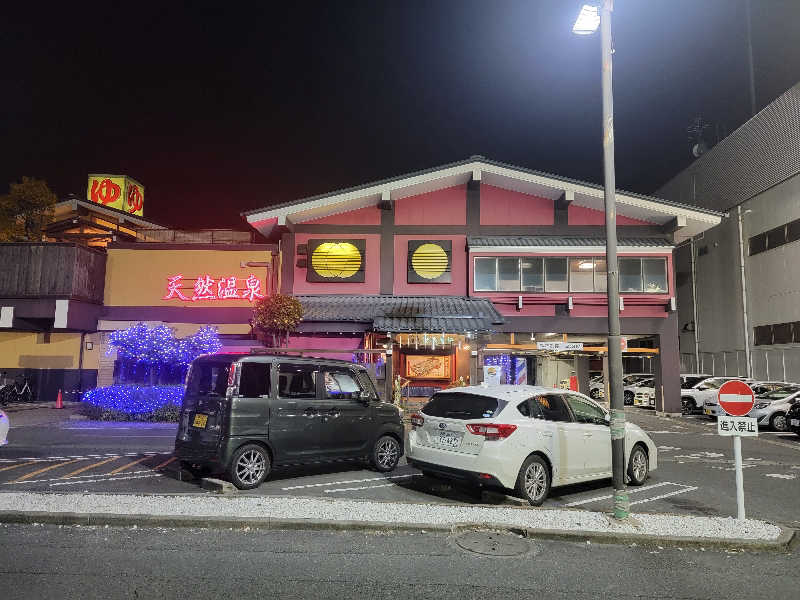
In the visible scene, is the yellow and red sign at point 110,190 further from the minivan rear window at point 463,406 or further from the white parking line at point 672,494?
the white parking line at point 672,494

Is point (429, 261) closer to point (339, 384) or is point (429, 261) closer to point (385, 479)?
point (339, 384)

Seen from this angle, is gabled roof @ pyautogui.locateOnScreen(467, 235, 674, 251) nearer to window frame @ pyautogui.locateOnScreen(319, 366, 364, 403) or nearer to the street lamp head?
window frame @ pyautogui.locateOnScreen(319, 366, 364, 403)

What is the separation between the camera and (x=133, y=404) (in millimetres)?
17719

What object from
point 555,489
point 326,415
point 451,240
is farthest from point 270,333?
point 555,489

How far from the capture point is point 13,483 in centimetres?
870

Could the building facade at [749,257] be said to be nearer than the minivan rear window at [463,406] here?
No

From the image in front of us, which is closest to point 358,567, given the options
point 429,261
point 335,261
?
point 429,261

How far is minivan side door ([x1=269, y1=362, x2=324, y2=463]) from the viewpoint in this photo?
879 cm

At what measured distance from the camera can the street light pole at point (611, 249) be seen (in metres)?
7.38

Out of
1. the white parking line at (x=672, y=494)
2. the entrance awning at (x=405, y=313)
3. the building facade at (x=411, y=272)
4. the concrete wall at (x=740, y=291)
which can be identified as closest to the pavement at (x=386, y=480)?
the white parking line at (x=672, y=494)

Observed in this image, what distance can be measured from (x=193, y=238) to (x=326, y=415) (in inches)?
748

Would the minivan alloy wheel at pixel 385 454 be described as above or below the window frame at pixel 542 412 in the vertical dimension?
below

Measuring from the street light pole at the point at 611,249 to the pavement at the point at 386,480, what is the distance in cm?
111

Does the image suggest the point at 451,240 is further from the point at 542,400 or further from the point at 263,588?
the point at 263,588
